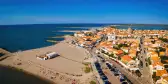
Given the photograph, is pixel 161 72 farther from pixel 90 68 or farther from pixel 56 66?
pixel 56 66

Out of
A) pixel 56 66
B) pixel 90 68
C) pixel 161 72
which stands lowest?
pixel 56 66

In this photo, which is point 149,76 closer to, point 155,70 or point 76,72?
point 155,70

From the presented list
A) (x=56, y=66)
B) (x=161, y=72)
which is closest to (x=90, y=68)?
(x=56, y=66)

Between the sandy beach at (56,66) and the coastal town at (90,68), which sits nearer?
the coastal town at (90,68)

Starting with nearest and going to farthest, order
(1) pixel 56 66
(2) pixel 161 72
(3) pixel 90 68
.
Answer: (2) pixel 161 72 → (3) pixel 90 68 → (1) pixel 56 66

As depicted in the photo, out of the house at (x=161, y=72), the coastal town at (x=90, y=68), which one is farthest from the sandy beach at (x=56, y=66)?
the house at (x=161, y=72)

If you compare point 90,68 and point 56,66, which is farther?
point 56,66

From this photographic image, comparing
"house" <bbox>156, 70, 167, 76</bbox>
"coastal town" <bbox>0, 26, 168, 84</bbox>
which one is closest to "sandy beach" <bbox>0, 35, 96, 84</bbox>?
"coastal town" <bbox>0, 26, 168, 84</bbox>

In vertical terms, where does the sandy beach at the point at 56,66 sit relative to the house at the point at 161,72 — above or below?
below

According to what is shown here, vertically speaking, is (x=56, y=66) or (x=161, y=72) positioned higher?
(x=161, y=72)

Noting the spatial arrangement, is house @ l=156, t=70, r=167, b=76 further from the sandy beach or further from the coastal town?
the sandy beach

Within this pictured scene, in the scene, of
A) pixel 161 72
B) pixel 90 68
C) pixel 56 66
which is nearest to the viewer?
pixel 161 72

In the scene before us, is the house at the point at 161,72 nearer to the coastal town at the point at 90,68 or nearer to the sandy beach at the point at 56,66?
the coastal town at the point at 90,68
